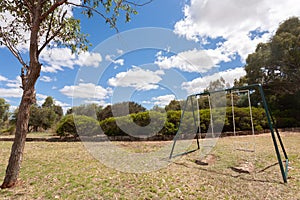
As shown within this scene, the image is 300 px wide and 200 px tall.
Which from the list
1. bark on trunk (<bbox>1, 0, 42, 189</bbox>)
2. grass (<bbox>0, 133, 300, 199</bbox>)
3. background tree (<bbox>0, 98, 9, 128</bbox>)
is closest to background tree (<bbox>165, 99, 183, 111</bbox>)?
grass (<bbox>0, 133, 300, 199</bbox>)

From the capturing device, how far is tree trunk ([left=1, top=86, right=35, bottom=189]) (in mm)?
2785

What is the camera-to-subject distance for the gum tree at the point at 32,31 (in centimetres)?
285

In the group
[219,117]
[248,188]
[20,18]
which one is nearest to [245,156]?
[248,188]

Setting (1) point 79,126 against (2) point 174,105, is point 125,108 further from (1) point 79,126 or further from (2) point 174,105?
(2) point 174,105

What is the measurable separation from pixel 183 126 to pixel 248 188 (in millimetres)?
6184

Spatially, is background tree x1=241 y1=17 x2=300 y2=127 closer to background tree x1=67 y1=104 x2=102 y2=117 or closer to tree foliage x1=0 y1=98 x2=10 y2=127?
background tree x1=67 y1=104 x2=102 y2=117

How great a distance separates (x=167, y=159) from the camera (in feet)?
15.5

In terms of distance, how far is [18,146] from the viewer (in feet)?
9.23

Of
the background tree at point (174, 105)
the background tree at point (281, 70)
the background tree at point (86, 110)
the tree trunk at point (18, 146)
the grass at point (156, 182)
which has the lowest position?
the grass at point (156, 182)

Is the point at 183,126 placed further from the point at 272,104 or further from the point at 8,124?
the point at 8,124

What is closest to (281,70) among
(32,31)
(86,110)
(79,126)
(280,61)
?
(280,61)

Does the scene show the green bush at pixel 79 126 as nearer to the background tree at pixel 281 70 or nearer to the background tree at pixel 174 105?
the background tree at pixel 174 105

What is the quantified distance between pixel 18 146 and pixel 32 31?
2.03 metres

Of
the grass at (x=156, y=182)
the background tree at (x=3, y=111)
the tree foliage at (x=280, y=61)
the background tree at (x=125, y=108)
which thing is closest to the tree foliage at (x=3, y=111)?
the background tree at (x=3, y=111)
